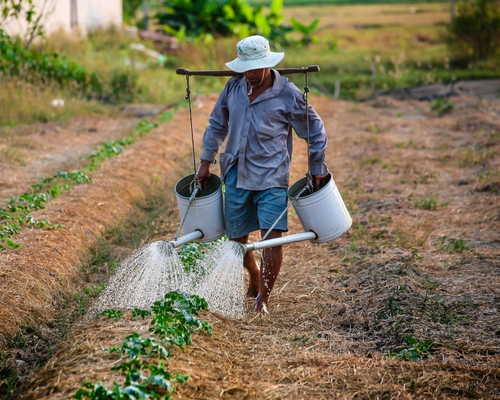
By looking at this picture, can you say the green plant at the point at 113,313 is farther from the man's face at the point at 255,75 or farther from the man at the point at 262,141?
the man's face at the point at 255,75

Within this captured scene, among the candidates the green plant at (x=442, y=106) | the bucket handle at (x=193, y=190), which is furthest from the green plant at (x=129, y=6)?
the bucket handle at (x=193, y=190)

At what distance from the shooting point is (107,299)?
4238mm

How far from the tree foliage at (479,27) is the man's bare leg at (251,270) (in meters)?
16.6

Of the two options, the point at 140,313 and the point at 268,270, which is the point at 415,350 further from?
the point at 140,313

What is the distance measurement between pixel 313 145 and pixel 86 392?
203cm

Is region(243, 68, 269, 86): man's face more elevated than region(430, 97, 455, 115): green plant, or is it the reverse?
region(243, 68, 269, 86): man's face

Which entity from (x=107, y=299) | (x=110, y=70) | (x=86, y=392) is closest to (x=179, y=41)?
(x=110, y=70)

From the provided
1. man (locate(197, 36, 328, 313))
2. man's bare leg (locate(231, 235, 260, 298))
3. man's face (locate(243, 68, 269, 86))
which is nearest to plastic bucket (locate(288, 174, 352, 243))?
man (locate(197, 36, 328, 313))

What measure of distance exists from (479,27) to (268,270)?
16.8 metres

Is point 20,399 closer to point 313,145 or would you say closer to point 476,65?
point 313,145

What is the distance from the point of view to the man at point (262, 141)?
3891 mm

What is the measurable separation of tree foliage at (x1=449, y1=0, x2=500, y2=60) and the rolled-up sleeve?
1648cm

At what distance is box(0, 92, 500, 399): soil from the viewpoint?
3.25 metres

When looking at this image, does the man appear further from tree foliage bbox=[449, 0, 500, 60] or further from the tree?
tree foliage bbox=[449, 0, 500, 60]
